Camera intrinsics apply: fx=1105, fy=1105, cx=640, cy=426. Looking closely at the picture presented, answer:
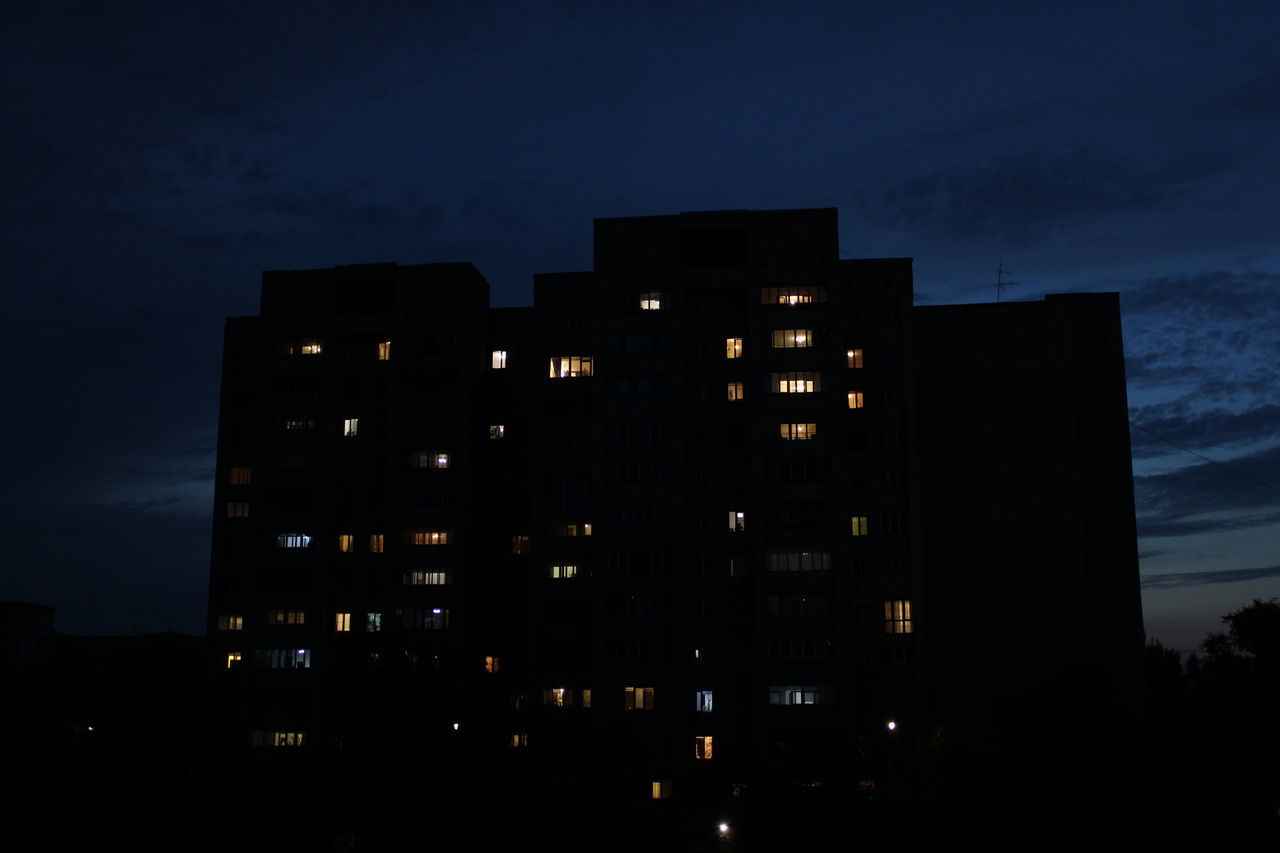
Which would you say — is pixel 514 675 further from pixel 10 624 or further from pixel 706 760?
pixel 10 624

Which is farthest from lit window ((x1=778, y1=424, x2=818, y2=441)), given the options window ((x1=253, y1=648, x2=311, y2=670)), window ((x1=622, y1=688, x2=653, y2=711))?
window ((x1=253, y1=648, x2=311, y2=670))

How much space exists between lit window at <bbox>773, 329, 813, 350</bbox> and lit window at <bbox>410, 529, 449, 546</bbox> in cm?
3492

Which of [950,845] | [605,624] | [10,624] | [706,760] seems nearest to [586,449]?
[605,624]

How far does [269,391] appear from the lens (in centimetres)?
10675

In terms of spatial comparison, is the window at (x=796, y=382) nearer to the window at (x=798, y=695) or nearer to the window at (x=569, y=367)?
the window at (x=569, y=367)

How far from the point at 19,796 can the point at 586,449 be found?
51.9 m

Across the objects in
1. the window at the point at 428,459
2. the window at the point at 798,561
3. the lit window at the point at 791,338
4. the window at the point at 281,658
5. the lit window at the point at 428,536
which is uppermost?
the lit window at the point at 791,338

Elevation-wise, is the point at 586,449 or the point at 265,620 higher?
the point at 586,449

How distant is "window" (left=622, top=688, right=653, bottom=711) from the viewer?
93.4m

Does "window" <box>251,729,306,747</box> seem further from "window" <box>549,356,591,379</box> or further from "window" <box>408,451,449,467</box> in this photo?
"window" <box>549,356,591,379</box>

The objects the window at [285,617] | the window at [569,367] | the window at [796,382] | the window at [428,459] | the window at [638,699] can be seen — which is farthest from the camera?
the window at [569,367]

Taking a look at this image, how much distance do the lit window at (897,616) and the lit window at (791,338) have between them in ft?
77.2

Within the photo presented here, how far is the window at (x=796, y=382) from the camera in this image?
9669 cm

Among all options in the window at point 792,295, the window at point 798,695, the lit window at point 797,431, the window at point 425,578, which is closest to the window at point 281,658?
the window at point 425,578
